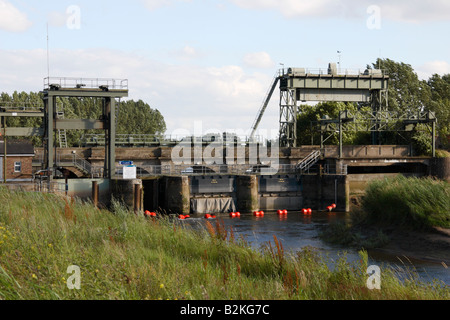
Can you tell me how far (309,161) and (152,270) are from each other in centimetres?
4239

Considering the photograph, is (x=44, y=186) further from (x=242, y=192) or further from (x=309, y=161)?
(x=309, y=161)

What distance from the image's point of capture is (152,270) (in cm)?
1055

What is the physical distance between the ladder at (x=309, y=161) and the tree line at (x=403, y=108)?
18.9ft

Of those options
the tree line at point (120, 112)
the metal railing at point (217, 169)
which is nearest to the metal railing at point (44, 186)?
the metal railing at point (217, 169)

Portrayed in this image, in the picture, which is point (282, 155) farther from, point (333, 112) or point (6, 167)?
point (6, 167)

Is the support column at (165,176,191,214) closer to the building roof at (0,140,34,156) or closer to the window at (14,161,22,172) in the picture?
the building roof at (0,140,34,156)

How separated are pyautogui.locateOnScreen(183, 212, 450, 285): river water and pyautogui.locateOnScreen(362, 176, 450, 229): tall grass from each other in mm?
3025

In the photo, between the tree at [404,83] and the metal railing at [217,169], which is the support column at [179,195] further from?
the tree at [404,83]

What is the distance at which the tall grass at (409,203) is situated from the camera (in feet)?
84.8

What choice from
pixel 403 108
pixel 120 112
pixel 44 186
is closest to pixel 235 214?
pixel 44 186

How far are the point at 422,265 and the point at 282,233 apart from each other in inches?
482

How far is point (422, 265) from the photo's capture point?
2241cm

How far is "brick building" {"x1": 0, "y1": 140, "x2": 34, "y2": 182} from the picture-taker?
142 ft

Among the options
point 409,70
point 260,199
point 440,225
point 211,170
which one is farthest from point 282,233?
point 409,70
